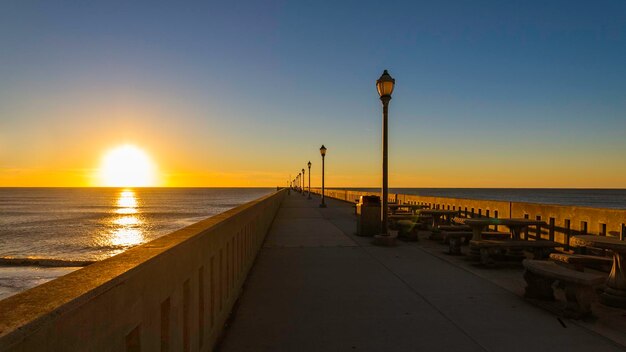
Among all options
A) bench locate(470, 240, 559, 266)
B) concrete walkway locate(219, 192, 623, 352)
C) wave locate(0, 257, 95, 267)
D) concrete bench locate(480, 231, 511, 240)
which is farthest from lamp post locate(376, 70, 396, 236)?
wave locate(0, 257, 95, 267)

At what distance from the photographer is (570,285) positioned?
525cm

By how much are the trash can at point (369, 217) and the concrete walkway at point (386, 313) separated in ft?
15.2

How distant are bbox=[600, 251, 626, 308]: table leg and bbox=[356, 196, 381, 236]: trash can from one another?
7.74 meters

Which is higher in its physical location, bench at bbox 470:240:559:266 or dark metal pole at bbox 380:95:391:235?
dark metal pole at bbox 380:95:391:235

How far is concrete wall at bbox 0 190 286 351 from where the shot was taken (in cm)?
155

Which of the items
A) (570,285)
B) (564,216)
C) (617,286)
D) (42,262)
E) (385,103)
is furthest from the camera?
(42,262)

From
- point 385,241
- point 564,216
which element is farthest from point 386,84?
point 564,216

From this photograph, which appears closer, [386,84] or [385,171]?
[386,84]

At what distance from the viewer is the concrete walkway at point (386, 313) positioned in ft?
14.4

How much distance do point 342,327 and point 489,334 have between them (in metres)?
1.56

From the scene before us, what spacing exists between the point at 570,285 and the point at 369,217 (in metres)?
8.28

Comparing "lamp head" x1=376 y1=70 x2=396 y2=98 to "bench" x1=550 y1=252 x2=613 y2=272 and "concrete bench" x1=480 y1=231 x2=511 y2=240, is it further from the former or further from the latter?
"bench" x1=550 y1=252 x2=613 y2=272

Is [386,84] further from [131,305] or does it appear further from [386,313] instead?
[131,305]

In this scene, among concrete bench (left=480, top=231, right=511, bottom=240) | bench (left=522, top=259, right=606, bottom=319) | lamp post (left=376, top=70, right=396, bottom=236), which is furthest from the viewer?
lamp post (left=376, top=70, right=396, bottom=236)
